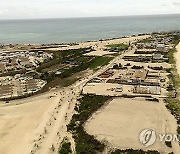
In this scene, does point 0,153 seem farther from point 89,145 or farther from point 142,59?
point 142,59

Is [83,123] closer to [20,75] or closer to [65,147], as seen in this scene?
[65,147]

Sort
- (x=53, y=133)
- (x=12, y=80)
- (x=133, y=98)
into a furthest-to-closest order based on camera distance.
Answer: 1. (x=12, y=80)
2. (x=133, y=98)
3. (x=53, y=133)

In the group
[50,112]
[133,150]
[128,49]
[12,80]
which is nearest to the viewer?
[133,150]

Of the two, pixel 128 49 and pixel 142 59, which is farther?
pixel 128 49

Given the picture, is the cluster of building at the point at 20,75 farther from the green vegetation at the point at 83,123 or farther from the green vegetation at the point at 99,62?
the green vegetation at the point at 99,62

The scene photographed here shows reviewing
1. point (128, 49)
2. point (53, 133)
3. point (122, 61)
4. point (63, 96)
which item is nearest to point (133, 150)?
point (53, 133)

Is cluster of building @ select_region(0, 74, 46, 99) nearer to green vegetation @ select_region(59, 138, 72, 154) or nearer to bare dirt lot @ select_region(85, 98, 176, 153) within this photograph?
bare dirt lot @ select_region(85, 98, 176, 153)

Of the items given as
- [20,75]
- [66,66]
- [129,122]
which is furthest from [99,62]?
[129,122]
